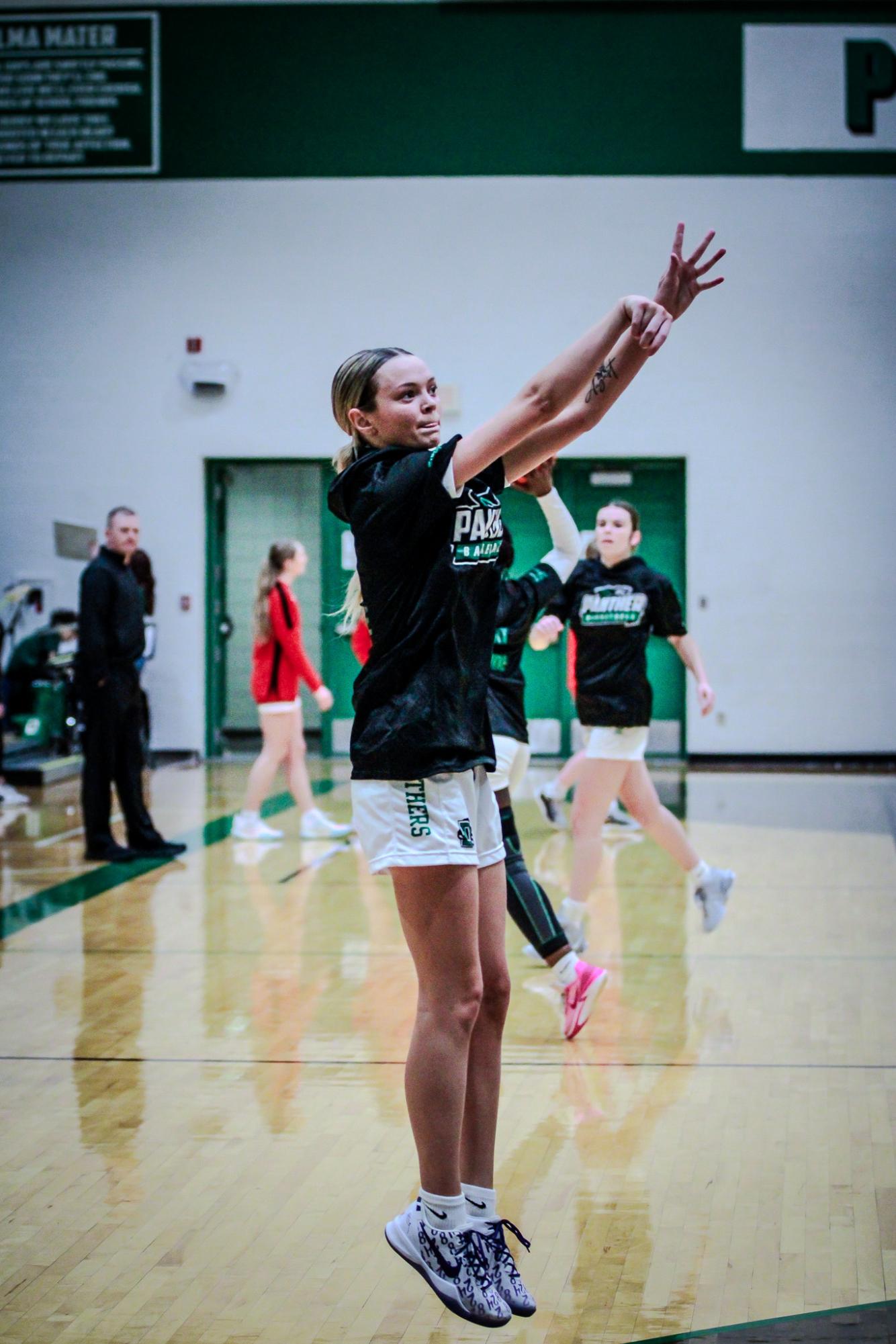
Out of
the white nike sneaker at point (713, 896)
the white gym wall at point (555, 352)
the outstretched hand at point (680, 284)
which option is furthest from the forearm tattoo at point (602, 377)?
the white gym wall at point (555, 352)

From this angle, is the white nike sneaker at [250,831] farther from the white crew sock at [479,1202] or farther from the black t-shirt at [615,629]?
the white crew sock at [479,1202]

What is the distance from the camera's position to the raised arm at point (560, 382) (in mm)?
2361

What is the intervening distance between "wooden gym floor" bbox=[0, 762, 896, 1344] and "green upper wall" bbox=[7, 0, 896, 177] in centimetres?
863

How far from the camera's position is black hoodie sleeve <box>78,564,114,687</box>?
7.81 m

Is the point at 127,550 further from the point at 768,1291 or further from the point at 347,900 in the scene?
the point at 768,1291

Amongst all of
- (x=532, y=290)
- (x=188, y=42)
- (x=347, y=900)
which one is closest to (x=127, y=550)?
(x=347, y=900)

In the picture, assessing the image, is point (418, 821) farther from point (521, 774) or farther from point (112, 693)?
point (112, 693)

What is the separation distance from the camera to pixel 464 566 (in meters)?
2.50

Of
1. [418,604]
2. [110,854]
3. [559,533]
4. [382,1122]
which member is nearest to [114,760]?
[110,854]

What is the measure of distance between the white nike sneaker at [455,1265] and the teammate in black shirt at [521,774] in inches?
69.3

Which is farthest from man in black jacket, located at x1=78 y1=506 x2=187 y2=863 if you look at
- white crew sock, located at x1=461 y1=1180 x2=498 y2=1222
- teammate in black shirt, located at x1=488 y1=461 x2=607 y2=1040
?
white crew sock, located at x1=461 y1=1180 x2=498 y2=1222

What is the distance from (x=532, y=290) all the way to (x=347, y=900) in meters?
8.22

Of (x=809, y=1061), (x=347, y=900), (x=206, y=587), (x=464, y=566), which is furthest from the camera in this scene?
(x=206, y=587)

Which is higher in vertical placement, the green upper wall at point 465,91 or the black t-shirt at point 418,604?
the green upper wall at point 465,91
